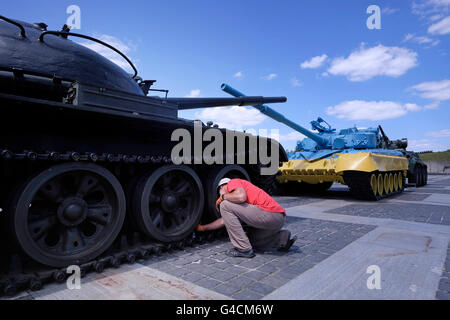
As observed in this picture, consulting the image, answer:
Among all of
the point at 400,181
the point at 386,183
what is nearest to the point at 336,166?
the point at 386,183

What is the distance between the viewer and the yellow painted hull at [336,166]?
8.75 metres

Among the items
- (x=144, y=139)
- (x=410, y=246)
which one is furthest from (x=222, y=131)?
(x=410, y=246)

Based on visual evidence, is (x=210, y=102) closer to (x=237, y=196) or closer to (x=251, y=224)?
(x=237, y=196)

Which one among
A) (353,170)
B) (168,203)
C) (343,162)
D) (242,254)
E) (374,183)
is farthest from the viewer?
(374,183)

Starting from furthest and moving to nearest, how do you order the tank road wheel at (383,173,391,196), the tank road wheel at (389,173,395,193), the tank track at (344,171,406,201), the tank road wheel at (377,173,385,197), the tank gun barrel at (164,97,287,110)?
the tank road wheel at (389,173,395,193)
the tank road wheel at (383,173,391,196)
the tank road wheel at (377,173,385,197)
the tank track at (344,171,406,201)
the tank gun barrel at (164,97,287,110)

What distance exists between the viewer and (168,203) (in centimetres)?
392

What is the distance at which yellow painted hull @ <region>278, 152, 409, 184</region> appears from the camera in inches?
344

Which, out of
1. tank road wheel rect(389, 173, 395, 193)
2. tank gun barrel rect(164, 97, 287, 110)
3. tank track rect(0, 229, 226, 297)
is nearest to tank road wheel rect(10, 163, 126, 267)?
tank track rect(0, 229, 226, 297)

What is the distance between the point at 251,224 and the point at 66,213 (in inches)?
83.5

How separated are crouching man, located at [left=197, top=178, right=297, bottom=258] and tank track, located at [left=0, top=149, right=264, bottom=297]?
796mm

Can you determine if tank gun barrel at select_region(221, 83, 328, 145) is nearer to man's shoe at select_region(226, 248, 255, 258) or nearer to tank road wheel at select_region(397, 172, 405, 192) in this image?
tank road wheel at select_region(397, 172, 405, 192)

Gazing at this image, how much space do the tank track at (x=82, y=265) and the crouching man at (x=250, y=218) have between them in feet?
2.61
